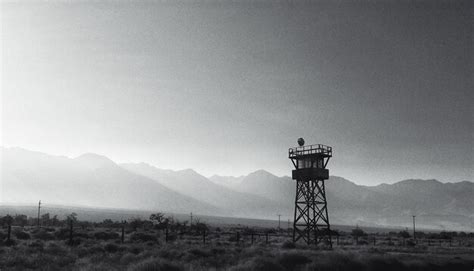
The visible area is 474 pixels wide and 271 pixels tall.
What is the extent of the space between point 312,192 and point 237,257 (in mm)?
18082

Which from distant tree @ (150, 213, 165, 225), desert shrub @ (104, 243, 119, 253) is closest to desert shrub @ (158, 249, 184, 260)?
desert shrub @ (104, 243, 119, 253)

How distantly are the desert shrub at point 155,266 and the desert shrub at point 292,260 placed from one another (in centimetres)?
620

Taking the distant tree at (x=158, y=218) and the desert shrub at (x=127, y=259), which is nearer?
the desert shrub at (x=127, y=259)

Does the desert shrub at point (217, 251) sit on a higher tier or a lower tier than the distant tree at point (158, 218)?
higher

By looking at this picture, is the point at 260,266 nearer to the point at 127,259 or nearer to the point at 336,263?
the point at 336,263

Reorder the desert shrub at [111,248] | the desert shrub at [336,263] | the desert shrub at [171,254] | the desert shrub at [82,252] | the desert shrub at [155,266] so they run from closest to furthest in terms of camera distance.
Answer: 1. the desert shrub at [155,266]
2. the desert shrub at [336,263]
3. the desert shrub at [171,254]
4. the desert shrub at [82,252]
5. the desert shrub at [111,248]

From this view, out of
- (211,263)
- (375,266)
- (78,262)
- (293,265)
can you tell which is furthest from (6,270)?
(375,266)

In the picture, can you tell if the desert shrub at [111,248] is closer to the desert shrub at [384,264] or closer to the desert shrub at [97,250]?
the desert shrub at [97,250]

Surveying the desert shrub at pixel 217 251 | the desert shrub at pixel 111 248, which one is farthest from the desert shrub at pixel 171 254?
the desert shrub at pixel 111 248

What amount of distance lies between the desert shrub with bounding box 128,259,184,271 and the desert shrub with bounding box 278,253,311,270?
6.20 meters

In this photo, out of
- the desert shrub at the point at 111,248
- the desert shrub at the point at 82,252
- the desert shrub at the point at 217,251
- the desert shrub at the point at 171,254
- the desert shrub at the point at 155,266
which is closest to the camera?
the desert shrub at the point at 155,266

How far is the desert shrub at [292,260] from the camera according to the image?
70.7 feet

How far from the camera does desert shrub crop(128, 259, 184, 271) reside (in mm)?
19000

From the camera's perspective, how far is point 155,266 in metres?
19.1
